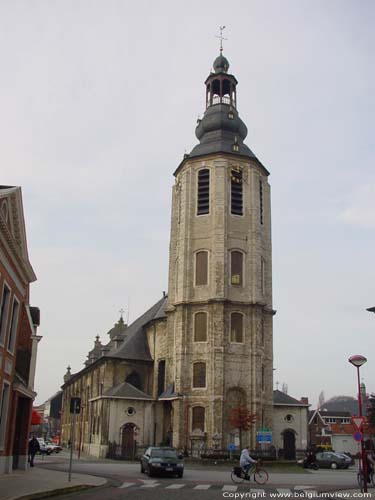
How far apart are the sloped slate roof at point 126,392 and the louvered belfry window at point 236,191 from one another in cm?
1598

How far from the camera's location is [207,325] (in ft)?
141

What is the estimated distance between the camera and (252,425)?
133 ft

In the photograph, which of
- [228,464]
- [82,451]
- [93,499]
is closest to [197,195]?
[228,464]

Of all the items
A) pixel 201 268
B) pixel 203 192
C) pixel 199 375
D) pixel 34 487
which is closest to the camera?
pixel 34 487

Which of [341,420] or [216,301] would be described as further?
[341,420]

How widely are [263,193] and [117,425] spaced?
72.3 ft

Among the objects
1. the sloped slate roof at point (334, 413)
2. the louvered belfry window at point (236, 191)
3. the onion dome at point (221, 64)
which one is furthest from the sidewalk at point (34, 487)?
the sloped slate roof at point (334, 413)

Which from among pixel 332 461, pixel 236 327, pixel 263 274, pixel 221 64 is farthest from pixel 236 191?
pixel 332 461

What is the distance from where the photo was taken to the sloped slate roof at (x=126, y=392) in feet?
145

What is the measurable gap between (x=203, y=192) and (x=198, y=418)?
17589 millimetres

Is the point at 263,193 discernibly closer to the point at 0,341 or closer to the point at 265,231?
the point at 265,231

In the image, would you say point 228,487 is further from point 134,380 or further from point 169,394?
point 134,380

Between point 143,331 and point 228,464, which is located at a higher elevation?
point 143,331

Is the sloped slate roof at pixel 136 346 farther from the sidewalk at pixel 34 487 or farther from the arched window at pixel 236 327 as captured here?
the sidewalk at pixel 34 487
